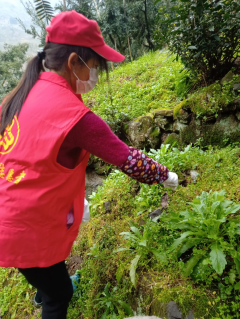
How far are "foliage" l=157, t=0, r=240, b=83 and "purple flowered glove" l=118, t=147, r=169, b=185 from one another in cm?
255

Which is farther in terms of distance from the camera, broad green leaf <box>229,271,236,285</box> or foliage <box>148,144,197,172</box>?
foliage <box>148,144,197,172</box>

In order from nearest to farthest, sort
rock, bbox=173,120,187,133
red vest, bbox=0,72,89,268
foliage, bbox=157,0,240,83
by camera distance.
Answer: red vest, bbox=0,72,89,268, foliage, bbox=157,0,240,83, rock, bbox=173,120,187,133

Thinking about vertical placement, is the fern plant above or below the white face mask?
below

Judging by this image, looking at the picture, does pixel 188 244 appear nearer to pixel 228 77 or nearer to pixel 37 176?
pixel 37 176

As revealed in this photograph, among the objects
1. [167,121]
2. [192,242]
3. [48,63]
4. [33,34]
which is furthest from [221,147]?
[33,34]

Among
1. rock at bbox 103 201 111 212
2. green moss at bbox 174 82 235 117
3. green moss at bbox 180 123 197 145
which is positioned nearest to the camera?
rock at bbox 103 201 111 212

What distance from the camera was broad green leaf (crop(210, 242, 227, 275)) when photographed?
4.82 ft

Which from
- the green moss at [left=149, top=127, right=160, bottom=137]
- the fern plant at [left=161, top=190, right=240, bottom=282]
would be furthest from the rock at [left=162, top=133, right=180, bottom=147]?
the fern plant at [left=161, top=190, right=240, bottom=282]

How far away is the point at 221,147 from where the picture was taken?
3.46 meters

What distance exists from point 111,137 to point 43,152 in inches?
15.9

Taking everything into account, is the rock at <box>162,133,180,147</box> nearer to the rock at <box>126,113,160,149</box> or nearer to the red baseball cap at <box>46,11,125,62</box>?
the rock at <box>126,113,160,149</box>

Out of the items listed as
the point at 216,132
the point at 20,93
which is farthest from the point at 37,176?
the point at 216,132

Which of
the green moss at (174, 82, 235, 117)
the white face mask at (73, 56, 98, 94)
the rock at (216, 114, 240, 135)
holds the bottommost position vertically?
the rock at (216, 114, 240, 135)

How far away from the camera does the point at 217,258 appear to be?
1.52 meters
